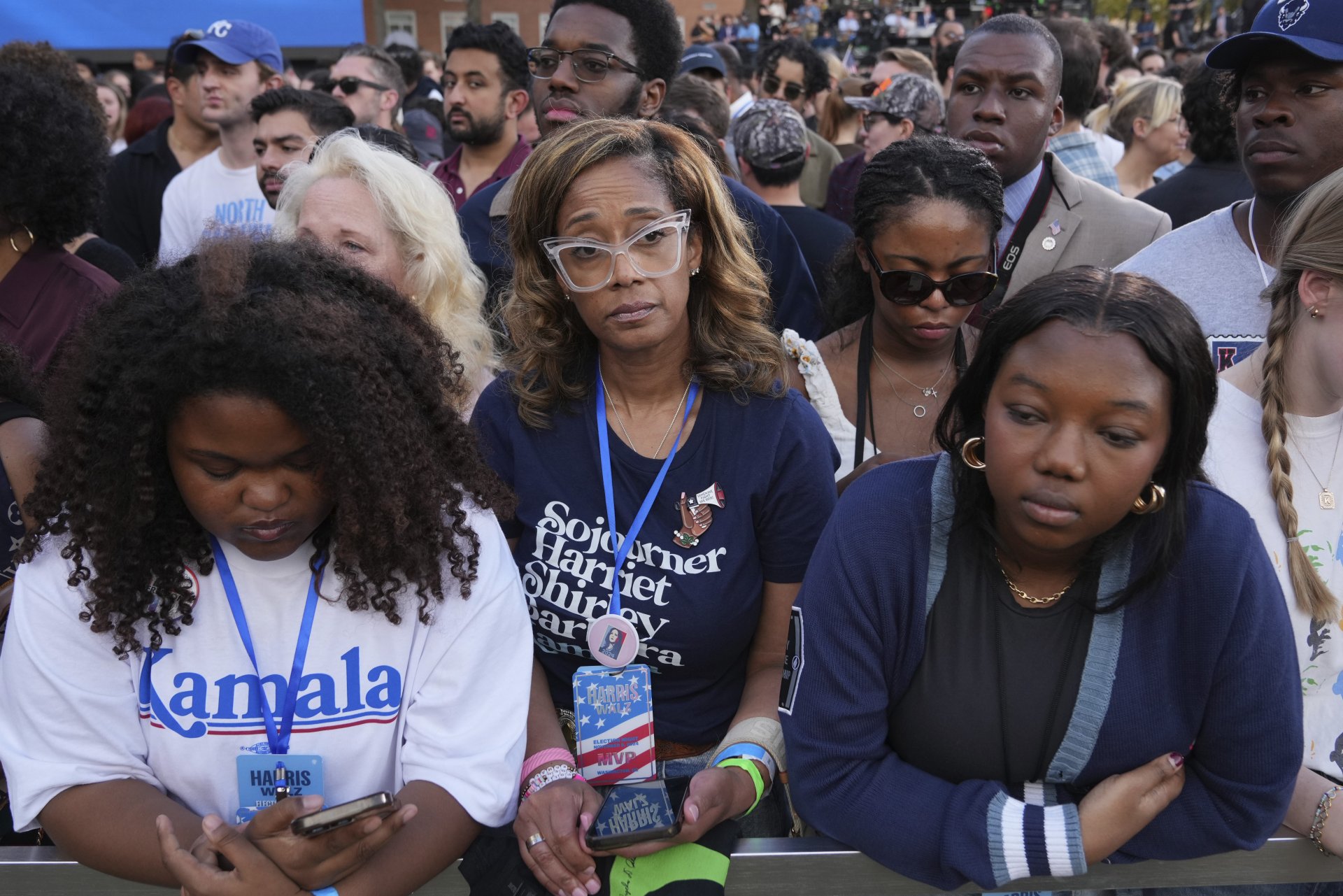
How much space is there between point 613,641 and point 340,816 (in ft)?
2.32

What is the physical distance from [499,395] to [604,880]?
3.33 ft

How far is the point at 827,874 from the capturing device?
1.85m

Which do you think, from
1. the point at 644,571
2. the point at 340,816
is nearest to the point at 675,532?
the point at 644,571

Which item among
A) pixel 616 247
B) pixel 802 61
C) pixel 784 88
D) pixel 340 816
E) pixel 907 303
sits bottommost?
pixel 340 816

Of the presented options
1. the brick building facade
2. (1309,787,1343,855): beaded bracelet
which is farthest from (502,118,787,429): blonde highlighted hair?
the brick building facade

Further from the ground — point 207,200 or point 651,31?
point 651,31

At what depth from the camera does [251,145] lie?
555cm

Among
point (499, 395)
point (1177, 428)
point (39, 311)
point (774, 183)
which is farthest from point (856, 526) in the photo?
point (774, 183)

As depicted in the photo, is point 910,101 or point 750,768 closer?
point 750,768

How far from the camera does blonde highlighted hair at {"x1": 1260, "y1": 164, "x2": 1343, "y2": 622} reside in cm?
207

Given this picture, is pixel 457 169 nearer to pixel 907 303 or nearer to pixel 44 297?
pixel 44 297

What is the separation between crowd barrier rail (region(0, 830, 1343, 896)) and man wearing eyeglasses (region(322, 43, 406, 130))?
558 cm

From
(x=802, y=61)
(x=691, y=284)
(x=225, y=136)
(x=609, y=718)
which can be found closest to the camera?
(x=609, y=718)

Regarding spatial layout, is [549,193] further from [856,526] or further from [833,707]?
[833,707]
